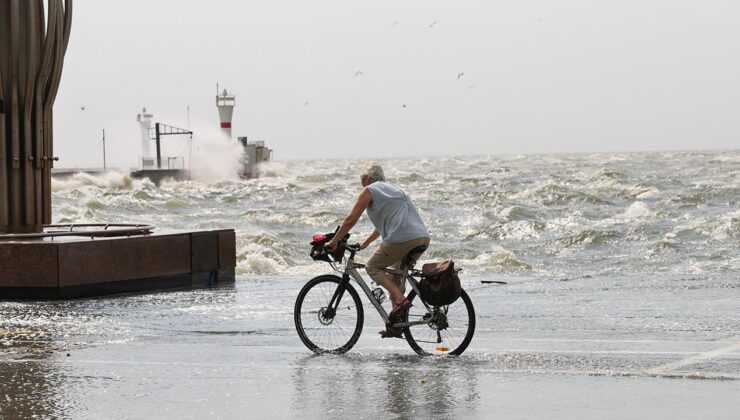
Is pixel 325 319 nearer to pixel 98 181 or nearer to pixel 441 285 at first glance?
pixel 441 285

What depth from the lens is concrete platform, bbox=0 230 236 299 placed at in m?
14.2

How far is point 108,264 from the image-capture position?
1480 cm

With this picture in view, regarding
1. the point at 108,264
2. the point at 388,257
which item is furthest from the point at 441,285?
the point at 108,264

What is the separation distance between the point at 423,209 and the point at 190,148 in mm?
58975

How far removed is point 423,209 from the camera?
54.5m

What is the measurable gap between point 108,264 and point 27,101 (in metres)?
3.32

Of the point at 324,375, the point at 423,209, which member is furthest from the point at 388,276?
the point at 423,209

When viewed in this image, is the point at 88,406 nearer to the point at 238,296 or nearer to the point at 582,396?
the point at 582,396

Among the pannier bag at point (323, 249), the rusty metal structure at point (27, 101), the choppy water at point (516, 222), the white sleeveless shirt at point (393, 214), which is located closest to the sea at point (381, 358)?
the pannier bag at point (323, 249)

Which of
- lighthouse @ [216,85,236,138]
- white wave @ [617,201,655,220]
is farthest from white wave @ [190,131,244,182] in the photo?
white wave @ [617,201,655,220]

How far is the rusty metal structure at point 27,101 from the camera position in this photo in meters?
16.7

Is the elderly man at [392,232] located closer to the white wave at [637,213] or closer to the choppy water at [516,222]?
the choppy water at [516,222]

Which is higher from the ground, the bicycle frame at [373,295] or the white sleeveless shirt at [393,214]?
the white sleeveless shirt at [393,214]

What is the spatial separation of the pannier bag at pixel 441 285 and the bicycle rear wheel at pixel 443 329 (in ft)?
0.52
